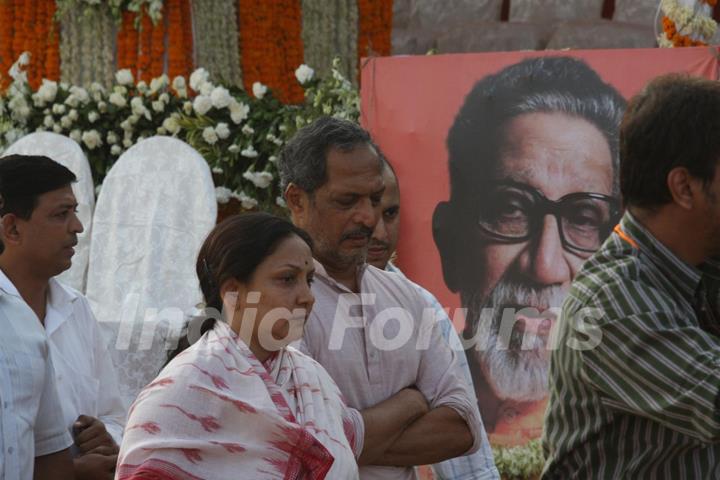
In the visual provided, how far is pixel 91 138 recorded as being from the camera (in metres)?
6.62

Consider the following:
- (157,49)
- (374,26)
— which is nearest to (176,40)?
(157,49)

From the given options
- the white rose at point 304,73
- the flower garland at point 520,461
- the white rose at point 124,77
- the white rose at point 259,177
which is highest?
the white rose at point 304,73

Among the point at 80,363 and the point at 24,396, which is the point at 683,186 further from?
the point at 80,363

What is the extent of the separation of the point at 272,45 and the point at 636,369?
17.7ft

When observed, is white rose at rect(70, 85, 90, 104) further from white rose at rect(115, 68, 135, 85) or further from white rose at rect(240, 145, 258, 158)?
white rose at rect(240, 145, 258, 158)

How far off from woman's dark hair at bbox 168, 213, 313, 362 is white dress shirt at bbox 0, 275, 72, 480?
0.50m

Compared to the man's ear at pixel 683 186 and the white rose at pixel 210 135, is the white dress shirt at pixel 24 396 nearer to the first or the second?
the man's ear at pixel 683 186

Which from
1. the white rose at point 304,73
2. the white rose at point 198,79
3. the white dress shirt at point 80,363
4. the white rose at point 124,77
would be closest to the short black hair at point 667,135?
the white dress shirt at point 80,363

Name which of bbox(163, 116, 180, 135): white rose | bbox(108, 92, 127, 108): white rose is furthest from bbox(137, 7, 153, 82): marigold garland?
bbox(163, 116, 180, 135): white rose

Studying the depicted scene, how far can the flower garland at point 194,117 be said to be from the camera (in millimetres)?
6352

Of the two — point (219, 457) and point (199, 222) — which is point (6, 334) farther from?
point (199, 222)

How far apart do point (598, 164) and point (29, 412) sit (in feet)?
11.1

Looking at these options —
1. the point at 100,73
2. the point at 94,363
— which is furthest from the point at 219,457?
the point at 100,73

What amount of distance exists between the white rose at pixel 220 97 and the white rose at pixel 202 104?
29 mm
